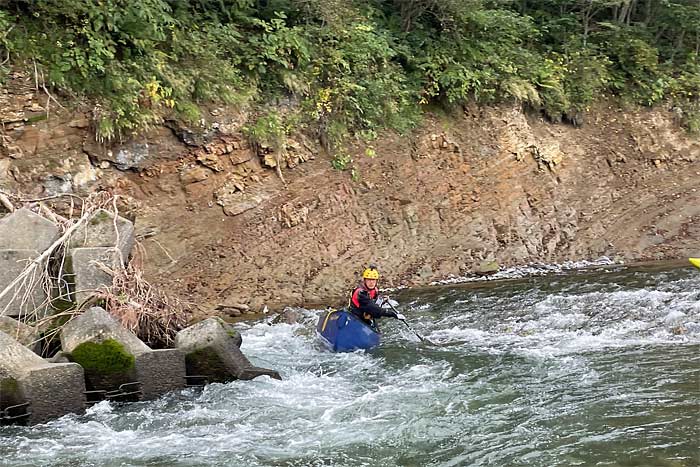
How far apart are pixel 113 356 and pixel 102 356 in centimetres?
12

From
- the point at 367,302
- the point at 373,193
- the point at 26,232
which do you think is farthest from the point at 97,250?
the point at 373,193

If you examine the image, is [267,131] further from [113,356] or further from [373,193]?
[113,356]

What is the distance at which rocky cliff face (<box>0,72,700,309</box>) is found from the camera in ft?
39.7

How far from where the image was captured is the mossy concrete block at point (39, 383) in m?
7.24

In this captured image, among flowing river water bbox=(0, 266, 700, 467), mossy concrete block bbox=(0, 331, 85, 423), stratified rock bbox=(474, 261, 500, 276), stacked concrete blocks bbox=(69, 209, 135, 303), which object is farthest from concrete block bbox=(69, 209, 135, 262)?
stratified rock bbox=(474, 261, 500, 276)

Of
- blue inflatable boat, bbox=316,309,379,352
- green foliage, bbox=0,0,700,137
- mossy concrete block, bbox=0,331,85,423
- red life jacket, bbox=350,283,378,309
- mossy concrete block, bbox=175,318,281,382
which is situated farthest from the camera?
green foliage, bbox=0,0,700,137

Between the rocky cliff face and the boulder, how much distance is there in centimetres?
385

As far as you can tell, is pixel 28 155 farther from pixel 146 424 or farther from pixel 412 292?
pixel 412 292

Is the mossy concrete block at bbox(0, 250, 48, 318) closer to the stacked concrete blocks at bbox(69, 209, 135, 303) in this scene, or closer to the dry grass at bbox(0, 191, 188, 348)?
the dry grass at bbox(0, 191, 188, 348)

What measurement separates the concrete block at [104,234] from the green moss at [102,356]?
1.96 m

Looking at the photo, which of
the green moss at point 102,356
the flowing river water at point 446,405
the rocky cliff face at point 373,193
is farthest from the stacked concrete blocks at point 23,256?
the rocky cliff face at point 373,193

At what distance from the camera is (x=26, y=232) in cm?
942

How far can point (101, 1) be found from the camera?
12.2 meters

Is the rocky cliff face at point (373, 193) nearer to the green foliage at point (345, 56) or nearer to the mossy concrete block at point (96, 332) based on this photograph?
the green foliage at point (345, 56)
